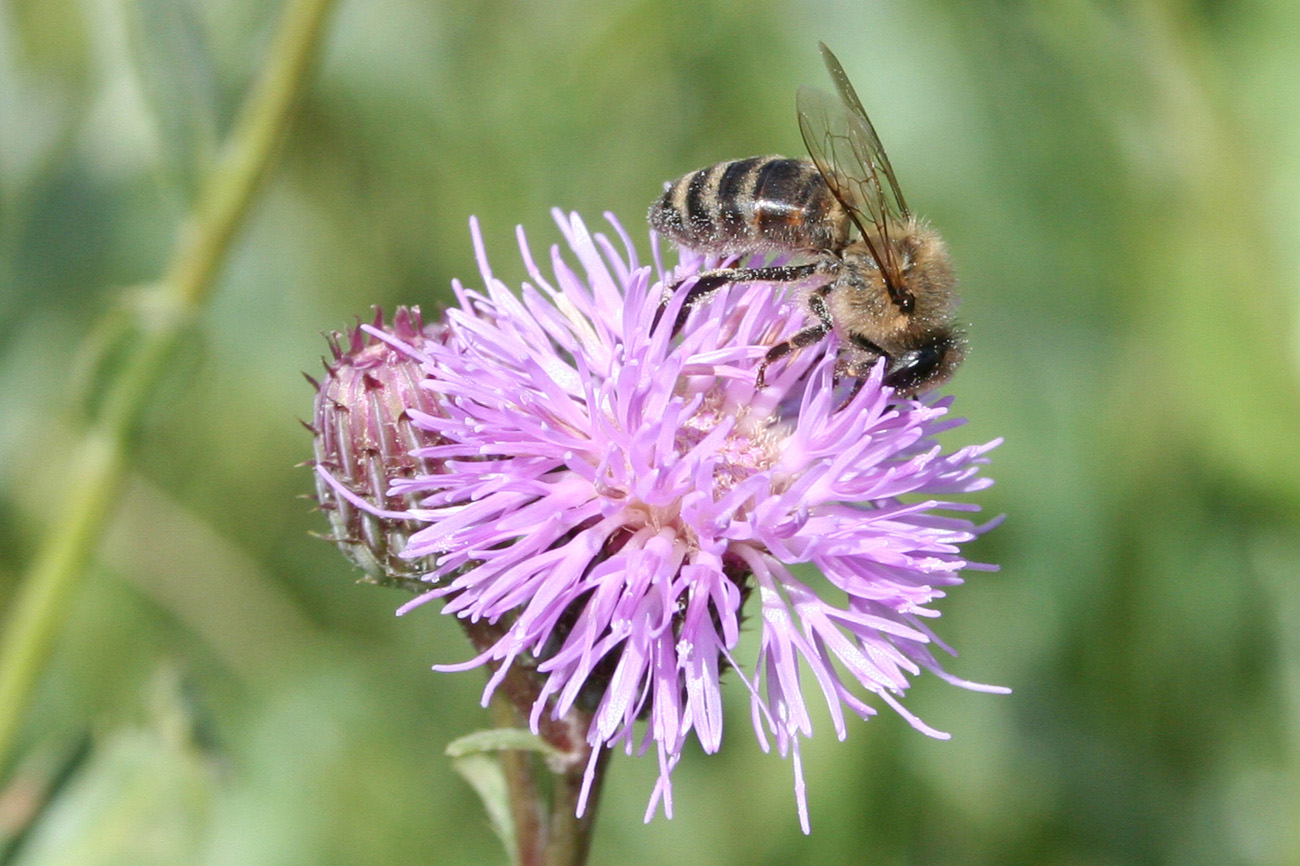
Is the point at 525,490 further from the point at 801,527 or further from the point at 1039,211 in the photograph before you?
the point at 1039,211

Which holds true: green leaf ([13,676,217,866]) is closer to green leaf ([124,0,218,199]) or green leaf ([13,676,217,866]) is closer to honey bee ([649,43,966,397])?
green leaf ([124,0,218,199])

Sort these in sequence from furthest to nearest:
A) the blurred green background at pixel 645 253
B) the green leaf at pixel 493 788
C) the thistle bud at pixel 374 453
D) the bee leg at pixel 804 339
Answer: the blurred green background at pixel 645 253
the bee leg at pixel 804 339
the green leaf at pixel 493 788
the thistle bud at pixel 374 453

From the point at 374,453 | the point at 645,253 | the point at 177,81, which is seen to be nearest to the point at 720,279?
the point at 374,453

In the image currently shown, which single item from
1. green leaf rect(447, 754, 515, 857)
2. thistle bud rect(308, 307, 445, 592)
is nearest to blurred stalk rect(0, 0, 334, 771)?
thistle bud rect(308, 307, 445, 592)

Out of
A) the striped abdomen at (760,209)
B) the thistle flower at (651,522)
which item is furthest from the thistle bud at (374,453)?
the striped abdomen at (760,209)

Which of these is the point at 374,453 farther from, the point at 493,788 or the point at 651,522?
the point at 493,788

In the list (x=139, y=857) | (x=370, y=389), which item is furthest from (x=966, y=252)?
(x=139, y=857)

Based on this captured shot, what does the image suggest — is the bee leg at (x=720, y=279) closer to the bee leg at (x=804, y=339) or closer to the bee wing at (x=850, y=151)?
the bee leg at (x=804, y=339)
